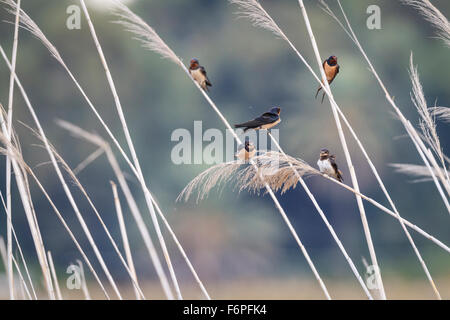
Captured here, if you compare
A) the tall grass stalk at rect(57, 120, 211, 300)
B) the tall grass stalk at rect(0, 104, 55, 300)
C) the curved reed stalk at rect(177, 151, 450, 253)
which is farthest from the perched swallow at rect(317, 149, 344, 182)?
the tall grass stalk at rect(0, 104, 55, 300)

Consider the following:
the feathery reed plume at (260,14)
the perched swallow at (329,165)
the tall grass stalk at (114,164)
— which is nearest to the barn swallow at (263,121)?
the perched swallow at (329,165)

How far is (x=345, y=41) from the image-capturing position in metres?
3.74

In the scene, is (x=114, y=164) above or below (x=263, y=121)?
above

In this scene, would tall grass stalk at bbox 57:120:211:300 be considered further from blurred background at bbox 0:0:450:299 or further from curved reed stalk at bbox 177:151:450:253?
blurred background at bbox 0:0:450:299

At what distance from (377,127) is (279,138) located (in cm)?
81

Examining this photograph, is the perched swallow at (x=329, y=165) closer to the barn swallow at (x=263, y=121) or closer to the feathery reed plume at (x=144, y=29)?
the barn swallow at (x=263, y=121)

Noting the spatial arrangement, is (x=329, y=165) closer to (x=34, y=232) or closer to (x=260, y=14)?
(x=260, y=14)

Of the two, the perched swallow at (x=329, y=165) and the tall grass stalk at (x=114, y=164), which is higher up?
the tall grass stalk at (x=114, y=164)

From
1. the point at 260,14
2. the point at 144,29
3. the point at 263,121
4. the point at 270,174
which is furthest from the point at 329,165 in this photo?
the point at 144,29

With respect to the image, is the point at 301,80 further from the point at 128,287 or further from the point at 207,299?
the point at 207,299

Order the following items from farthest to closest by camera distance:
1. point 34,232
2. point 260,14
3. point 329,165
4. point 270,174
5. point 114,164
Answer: point 329,165
point 260,14
point 270,174
point 34,232
point 114,164

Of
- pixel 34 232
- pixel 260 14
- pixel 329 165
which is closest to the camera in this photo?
pixel 34 232
